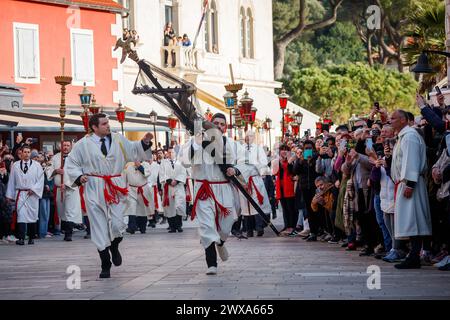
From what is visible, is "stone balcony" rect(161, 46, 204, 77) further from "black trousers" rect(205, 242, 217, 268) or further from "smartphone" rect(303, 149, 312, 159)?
"black trousers" rect(205, 242, 217, 268)

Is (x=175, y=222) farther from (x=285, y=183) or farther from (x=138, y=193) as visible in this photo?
(x=285, y=183)

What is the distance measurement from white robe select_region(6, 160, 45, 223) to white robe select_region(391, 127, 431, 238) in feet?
34.0

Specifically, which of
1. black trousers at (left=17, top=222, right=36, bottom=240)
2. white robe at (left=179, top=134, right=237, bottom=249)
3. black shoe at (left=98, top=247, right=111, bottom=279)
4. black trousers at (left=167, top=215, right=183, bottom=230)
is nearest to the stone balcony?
black trousers at (left=167, top=215, right=183, bottom=230)

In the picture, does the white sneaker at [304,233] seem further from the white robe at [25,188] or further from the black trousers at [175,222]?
the white robe at [25,188]

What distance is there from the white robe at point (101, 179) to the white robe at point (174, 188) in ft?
36.2

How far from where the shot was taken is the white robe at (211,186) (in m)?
15.0

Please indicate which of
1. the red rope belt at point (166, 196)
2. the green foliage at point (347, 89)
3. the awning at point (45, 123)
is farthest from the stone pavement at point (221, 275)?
the green foliage at point (347, 89)

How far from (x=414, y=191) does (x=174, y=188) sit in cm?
1327

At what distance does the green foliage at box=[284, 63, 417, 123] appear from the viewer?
5962cm

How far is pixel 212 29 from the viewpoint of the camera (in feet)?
165

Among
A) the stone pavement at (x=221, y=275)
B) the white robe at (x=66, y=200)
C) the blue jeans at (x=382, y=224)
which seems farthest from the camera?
the white robe at (x=66, y=200)

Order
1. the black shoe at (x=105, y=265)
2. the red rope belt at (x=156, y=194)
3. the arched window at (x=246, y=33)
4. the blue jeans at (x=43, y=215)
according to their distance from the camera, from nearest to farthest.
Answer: the black shoe at (x=105, y=265) → the blue jeans at (x=43, y=215) → the red rope belt at (x=156, y=194) → the arched window at (x=246, y=33)
